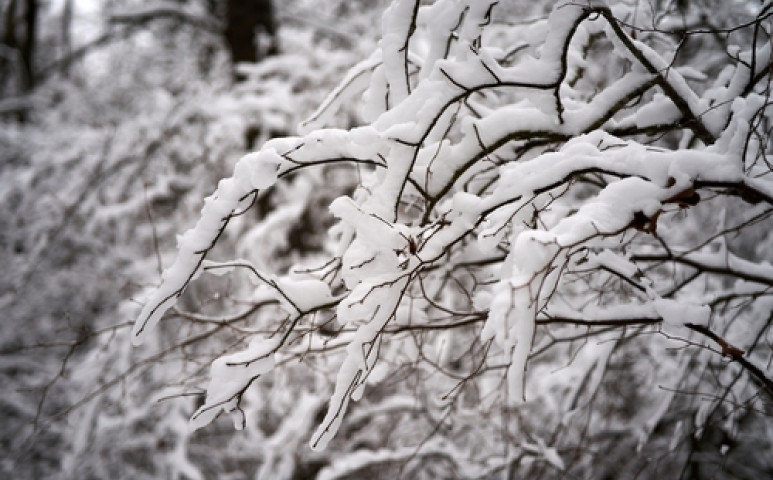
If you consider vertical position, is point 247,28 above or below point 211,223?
above

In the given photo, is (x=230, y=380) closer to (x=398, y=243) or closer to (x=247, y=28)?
(x=398, y=243)

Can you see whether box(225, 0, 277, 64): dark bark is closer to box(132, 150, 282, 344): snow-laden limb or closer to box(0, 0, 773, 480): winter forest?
box(0, 0, 773, 480): winter forest

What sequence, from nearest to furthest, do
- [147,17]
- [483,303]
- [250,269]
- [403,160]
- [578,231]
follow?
[578,231] → [403,160] → [250,269] → [483,303] → [147,17]

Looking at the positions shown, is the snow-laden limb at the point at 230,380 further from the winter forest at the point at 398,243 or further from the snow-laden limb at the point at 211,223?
the snow-laden limb at the point at 211,223

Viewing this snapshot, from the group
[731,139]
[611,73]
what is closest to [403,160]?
[731,139]

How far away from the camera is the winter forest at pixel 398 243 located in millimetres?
973

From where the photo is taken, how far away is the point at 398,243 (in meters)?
0.94

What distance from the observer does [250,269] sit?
117 cm

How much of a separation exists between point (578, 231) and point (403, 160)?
1.30 feet

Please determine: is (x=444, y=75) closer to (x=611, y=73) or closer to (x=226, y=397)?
(x=226, y=397)

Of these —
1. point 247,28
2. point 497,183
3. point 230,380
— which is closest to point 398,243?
point 497,183

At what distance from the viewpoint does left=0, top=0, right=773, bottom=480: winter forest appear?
0.97 metres

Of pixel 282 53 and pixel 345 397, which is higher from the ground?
pixel 282 53

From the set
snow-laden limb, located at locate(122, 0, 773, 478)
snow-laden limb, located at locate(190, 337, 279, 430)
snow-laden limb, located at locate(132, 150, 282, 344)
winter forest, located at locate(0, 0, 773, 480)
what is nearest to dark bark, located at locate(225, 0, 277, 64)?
winter forest, located at locate(0, 0, 773, 480)
